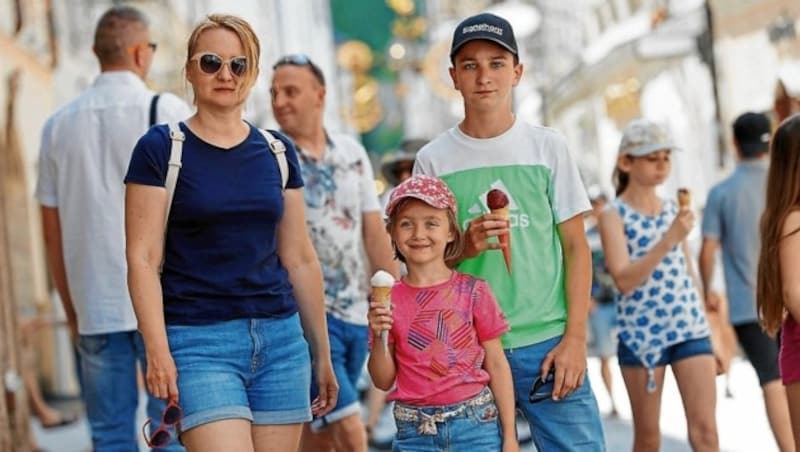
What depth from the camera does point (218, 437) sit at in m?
3.99

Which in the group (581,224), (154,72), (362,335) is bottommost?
(362,335)

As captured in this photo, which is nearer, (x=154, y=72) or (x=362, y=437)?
(x=362, y=437)

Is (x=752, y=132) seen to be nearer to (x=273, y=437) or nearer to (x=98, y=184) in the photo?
(x=98, y=184)

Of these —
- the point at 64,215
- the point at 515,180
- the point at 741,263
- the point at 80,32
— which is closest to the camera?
the point at 515,180

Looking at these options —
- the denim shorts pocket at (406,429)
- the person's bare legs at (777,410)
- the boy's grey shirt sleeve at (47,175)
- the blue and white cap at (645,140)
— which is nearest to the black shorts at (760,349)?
the person's bare legs at (777,410)

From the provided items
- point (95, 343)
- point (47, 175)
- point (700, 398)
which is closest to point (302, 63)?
point (47, 175)

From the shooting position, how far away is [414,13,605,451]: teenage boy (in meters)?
4.36

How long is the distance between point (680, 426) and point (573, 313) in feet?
18.9

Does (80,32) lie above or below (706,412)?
above

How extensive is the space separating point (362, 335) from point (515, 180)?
190 cm

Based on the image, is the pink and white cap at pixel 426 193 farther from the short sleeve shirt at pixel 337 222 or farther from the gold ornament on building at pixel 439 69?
the gold ornament on building at pixel 439 69

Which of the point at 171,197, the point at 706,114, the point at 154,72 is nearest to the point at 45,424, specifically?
the point at 171,197

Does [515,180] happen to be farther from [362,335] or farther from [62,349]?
[62,349]

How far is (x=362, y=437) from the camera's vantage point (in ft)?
19.7
